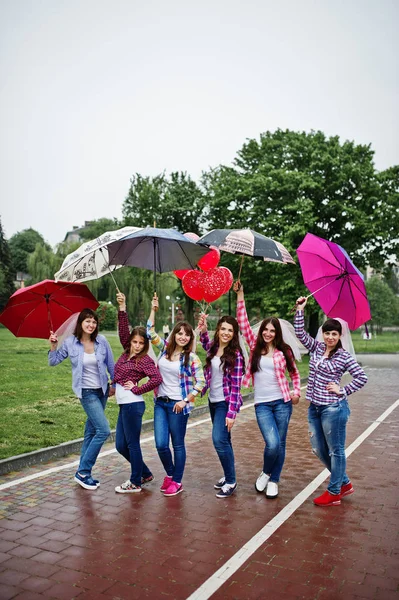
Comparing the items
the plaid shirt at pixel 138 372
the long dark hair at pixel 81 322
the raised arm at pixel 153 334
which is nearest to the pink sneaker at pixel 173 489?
the plaid shirt at pixel 138 372

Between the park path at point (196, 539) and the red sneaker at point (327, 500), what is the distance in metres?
0.08

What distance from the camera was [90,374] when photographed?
6.36m

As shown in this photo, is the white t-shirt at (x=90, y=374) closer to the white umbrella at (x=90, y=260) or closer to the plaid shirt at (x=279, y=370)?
the white umbrella at (x=90, y=260)

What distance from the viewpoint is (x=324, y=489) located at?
21.3 ft

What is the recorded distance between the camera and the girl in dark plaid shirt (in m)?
6.08

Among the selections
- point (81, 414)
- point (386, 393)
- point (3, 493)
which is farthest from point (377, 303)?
point (3, 493)

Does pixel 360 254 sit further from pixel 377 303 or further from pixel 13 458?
pixel 377 303

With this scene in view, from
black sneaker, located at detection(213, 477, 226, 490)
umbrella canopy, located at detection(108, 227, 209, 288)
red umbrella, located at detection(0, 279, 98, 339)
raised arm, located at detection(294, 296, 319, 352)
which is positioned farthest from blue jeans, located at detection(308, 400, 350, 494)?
red umbrella, located at detection(0, 279, 98, 339)

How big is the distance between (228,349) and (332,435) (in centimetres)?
143

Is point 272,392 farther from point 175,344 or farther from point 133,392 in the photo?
point 133,392

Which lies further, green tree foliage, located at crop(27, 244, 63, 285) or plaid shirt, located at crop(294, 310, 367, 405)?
green tree foliage, located at crop(27, 244, 63, 285)

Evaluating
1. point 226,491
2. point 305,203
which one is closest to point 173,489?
point 226,491

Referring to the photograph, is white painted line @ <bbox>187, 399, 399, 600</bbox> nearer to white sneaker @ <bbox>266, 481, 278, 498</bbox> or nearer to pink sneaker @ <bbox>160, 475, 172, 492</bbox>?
white sneaker @ <bbox>266, 481, 278, 498</bbox>

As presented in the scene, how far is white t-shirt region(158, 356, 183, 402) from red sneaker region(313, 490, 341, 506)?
1.85 meters
